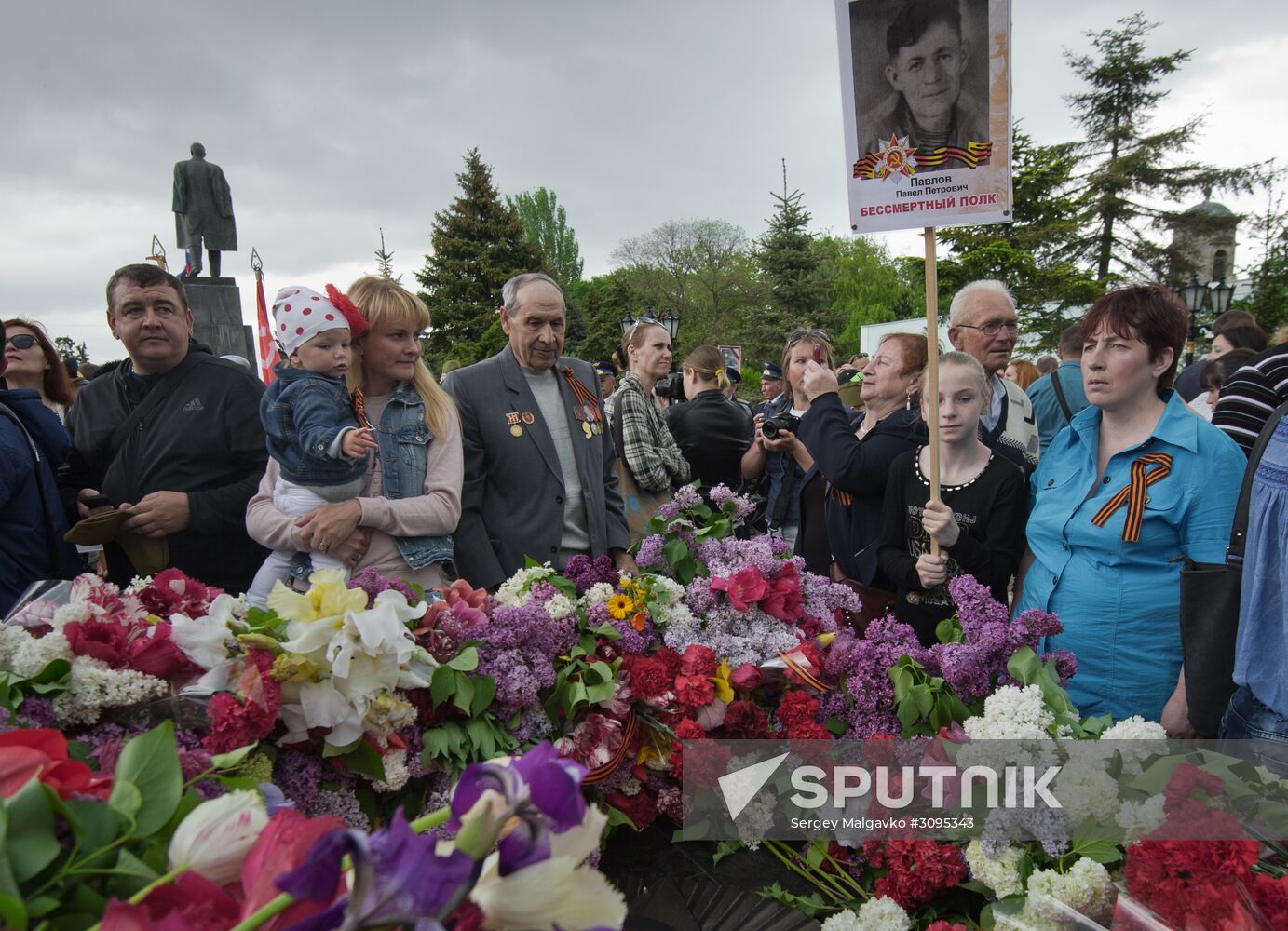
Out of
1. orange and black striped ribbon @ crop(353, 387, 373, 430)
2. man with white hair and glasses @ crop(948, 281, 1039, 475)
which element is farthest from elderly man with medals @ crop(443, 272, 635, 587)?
man with white hair and glasses @ crop(948, 281, 1039, 475)

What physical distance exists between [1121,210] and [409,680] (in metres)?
32.9

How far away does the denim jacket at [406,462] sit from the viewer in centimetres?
Answer: 262

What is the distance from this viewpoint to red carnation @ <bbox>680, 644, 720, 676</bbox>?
1.90m

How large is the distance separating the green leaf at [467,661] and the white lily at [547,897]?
1.02 metres

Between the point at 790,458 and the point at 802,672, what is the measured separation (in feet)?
8.52

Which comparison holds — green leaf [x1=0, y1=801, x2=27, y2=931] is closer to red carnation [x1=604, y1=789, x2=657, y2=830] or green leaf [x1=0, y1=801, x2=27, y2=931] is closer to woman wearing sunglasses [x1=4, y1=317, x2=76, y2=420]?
red carnation [x1=604, y1=789, x2=657, y2=830]

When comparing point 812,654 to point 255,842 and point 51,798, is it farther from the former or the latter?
point 51,798

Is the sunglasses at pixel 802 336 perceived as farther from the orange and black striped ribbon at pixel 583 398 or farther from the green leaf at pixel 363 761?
the green leaf at pixel 363 761

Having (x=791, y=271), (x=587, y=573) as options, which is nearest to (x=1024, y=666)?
(x=587, y=573)

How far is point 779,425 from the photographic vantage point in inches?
166

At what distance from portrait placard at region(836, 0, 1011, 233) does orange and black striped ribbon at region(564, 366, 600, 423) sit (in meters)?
1.33

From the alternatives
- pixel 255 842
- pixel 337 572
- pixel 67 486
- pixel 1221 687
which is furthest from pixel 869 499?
pixel 67 486

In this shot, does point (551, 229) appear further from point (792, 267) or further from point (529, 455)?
point (529, 455)

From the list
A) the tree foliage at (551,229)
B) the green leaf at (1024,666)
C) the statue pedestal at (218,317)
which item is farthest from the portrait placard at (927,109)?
the tree foliage at (551,229)
